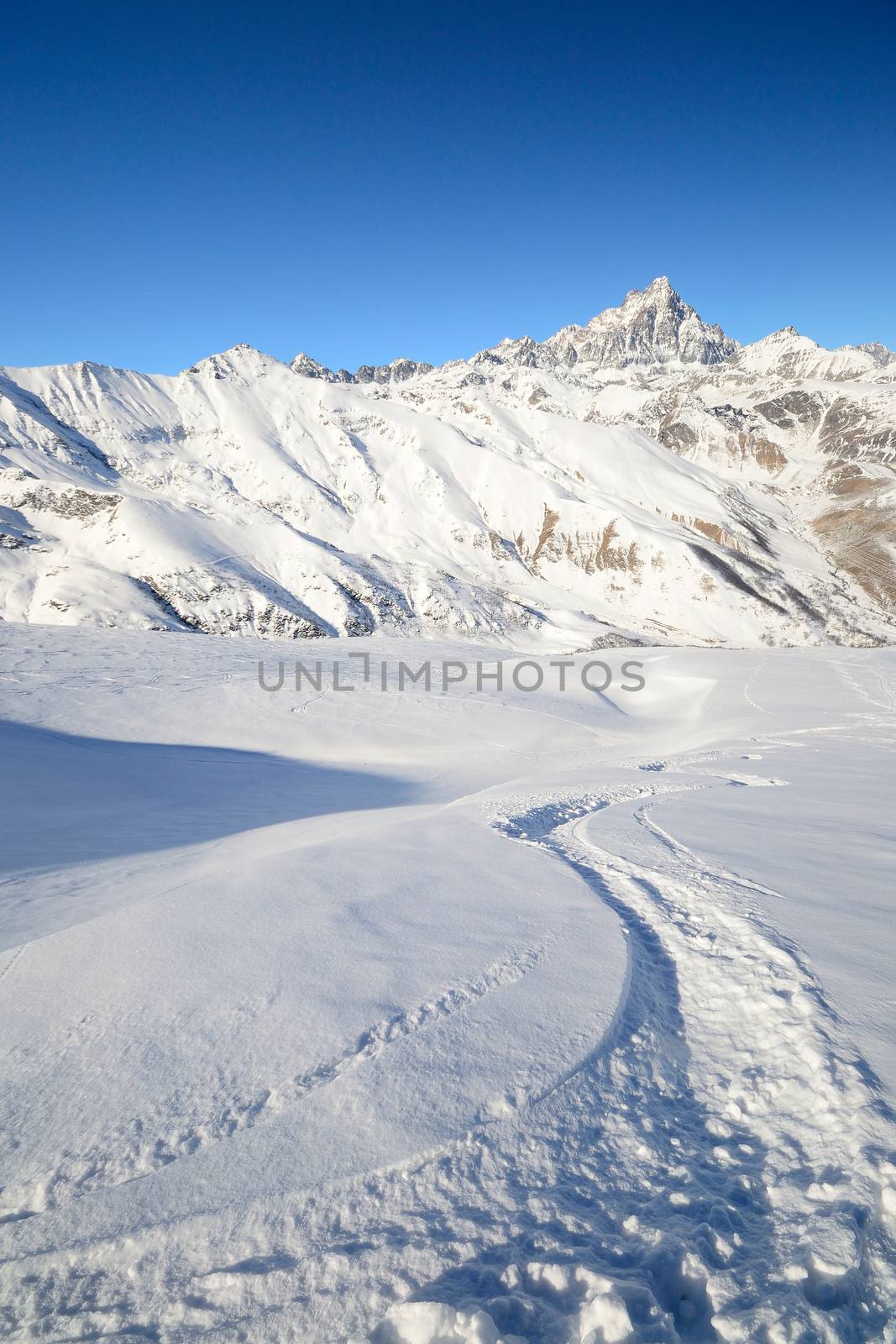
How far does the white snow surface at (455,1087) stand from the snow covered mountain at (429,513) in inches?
2137

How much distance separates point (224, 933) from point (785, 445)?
15735cm

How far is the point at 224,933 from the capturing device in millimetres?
3957

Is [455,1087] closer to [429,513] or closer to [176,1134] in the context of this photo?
[176,1134]

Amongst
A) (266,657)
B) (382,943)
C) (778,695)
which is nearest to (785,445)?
(778,695)

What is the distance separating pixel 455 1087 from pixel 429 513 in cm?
9314

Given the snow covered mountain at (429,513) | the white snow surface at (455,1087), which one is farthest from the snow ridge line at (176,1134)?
the snow covered mountain at (429,513)

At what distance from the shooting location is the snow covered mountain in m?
60.9

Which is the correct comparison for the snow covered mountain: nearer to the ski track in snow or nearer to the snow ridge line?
the snow ridge line

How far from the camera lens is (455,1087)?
2.57 meters

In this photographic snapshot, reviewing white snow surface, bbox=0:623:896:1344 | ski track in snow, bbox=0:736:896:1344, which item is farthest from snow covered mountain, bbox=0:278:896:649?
ski track in snow, bbox=0:736:896:1344

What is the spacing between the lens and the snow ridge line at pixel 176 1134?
2.10 m

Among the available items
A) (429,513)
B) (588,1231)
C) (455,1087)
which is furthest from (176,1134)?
(429,513)

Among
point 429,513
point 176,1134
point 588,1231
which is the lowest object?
point 588,1231

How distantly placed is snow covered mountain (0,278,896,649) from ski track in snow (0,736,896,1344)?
56593 mm
